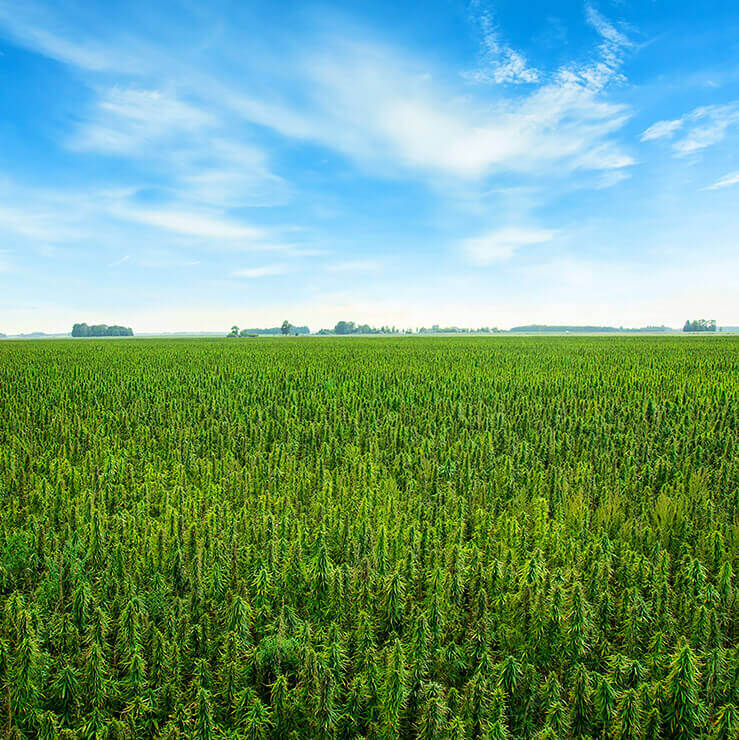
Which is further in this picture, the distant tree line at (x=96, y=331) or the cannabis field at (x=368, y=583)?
the distant tree line at (x=96, y=331)

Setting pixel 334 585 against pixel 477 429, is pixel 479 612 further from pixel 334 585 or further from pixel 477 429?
pixel 477 429

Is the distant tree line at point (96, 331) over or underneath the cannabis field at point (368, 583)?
over

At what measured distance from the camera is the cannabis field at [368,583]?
2443mm

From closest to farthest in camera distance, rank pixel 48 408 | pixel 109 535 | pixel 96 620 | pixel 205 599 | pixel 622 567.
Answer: pixel 96 620
pixel 205 599
pixel 622 567
pixel 109 535
pixel 48 408

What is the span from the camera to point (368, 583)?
140 inches

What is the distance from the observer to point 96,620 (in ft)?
10.9

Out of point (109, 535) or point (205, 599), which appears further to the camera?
point (109, 535)

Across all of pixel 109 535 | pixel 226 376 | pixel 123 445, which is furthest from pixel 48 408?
pixel 109 535

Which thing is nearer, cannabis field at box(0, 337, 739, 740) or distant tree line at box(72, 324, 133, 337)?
Answer: cannabis field at box(0, 337, 739, 740)

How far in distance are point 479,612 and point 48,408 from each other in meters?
11.9

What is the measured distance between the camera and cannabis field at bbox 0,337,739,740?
8.02ft

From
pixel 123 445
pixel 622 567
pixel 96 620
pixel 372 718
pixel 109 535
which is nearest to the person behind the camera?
pixel 372 718

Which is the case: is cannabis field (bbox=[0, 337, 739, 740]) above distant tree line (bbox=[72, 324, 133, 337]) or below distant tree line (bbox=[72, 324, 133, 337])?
below

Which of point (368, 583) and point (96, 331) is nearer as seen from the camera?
point (368, 583)
